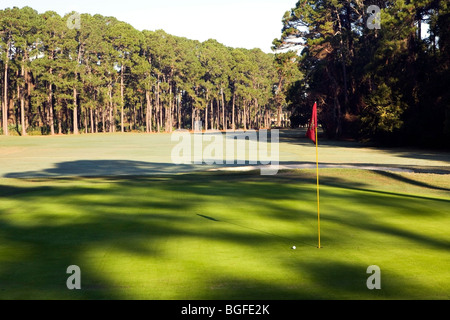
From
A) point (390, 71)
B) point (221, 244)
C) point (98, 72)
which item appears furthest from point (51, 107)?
point (221, 244)

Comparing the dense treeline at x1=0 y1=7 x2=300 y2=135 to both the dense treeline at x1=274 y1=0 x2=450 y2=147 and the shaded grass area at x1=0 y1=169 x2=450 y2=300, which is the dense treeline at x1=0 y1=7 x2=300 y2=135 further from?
the shaded grass area at x1=0 y1=169 x2=450 y2=300

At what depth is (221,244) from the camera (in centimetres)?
931

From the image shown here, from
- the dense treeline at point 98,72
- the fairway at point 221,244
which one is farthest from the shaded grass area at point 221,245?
the dense treeline at point 98,72

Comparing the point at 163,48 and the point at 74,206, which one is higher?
the point at 163,48

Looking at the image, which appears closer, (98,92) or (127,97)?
(98,92)

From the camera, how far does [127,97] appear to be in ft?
388

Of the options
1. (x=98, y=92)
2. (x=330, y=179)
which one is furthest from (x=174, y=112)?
(x=330, y=179)

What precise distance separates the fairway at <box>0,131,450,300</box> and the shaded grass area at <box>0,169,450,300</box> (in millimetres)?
24

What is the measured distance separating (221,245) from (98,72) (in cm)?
10471

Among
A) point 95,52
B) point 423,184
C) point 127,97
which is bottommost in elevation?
point 423,184

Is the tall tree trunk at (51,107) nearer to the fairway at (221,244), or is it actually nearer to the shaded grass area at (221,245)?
the fairway at (221,244)

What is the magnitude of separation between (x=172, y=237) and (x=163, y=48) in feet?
369

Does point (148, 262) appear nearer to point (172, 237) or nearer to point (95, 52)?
point (172, 237)
